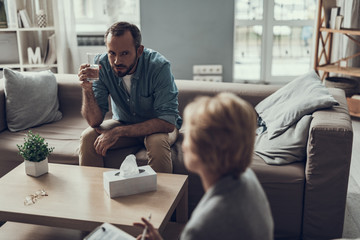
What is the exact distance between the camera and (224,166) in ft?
3.22

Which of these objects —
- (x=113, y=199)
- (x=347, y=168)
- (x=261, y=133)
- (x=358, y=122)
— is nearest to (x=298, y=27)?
(x=358, y=122)

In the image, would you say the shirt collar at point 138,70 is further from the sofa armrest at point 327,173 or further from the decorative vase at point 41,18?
the decorative vase at point 41,18

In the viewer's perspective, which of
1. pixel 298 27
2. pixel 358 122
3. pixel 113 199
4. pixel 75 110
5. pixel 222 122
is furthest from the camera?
pixel 298 27

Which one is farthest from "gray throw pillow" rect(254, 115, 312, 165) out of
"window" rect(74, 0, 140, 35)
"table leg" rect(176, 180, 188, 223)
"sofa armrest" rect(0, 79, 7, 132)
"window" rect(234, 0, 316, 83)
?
"window" rect(74, 0, 140, 35)

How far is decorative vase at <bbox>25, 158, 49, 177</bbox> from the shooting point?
2018 mm

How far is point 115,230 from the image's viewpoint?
5.06 ft

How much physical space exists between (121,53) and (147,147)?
47 centimetres

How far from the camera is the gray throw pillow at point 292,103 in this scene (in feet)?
7.45

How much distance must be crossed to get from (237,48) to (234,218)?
397 centimetres

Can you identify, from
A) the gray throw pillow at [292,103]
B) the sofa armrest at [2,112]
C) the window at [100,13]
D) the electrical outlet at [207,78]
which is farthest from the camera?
the window at [100,13]

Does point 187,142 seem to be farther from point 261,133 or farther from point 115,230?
point 261,133

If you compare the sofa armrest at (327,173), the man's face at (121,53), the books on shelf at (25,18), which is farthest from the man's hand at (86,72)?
the books on shelf at (25,18)

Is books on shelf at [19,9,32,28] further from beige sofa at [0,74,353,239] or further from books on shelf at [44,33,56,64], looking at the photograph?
beige sofa at [0,74,353,239]

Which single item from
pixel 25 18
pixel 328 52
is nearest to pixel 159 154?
pixel 25 18
